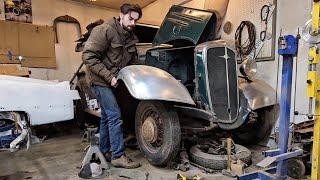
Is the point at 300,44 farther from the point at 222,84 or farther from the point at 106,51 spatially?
the point at 106,51

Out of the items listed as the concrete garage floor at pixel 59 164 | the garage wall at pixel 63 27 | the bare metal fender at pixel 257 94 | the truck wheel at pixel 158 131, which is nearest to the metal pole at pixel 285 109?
the concrete garage floor at pixel 59 164

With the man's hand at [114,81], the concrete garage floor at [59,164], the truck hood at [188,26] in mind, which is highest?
→ the truck hood at [188,26]

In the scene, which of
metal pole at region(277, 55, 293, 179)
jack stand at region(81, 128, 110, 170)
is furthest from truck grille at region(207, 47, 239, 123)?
jack stand at region(81, 128, 110, 170)

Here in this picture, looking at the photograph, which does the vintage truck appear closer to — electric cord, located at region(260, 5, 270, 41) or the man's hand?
the man's hand

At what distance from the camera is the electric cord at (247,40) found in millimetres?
4133

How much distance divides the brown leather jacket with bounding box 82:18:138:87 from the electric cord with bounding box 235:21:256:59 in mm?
1952

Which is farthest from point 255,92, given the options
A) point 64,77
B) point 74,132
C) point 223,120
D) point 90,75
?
point 64,77

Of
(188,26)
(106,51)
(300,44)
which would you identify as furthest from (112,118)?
(300,44)

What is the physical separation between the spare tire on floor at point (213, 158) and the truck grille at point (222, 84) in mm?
413

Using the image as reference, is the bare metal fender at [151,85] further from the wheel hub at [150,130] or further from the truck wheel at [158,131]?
the wheel hub at [150,130]

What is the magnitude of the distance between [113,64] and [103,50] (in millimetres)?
178

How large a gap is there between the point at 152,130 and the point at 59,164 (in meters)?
1.05

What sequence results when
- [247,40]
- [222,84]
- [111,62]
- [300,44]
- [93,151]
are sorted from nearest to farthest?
[93,151] → [111,62] → [222,84] → [300,44] → [247,40]

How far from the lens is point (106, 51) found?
2889mm
